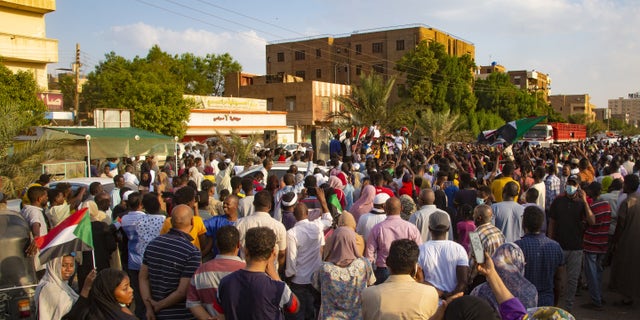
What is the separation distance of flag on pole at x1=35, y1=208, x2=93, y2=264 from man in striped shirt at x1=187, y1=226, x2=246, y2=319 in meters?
1.28

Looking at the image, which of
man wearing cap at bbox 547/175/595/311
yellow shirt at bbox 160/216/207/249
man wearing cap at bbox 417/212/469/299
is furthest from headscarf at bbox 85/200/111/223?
man wearing cap at bbox 547/175/595/311

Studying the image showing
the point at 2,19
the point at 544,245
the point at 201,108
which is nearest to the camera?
the point at 544,245

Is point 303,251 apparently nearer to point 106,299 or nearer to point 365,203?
point 365,203

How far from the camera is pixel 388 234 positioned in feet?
19.2

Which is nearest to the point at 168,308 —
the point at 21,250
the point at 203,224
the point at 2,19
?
the point at 203,224

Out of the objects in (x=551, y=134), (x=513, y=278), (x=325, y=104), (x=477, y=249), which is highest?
(x=325, y=104)

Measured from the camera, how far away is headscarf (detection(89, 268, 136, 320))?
367 centimetres

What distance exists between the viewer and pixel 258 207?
227 inches

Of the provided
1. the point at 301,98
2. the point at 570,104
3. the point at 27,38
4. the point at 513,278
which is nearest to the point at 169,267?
the point at 513,278

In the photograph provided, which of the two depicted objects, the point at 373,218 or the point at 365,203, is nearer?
the point at 373,218

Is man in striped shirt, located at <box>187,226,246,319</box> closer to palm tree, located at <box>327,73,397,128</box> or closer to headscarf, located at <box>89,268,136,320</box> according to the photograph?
headscarf, located at <box>89,268,136,320</box>

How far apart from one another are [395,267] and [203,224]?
109 inches

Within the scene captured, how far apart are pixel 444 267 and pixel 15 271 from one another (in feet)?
13.5

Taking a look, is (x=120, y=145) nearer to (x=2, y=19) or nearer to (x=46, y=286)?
(x=46, y=286)
